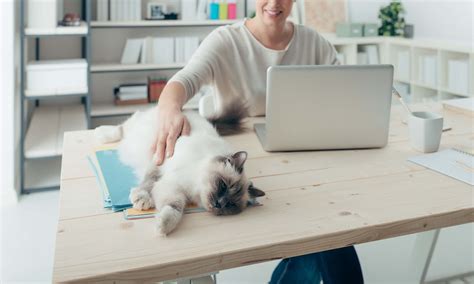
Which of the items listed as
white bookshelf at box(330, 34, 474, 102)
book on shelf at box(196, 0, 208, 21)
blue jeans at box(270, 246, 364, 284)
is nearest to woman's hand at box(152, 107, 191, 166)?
blue jeans at box(270, 246, 364, 284)

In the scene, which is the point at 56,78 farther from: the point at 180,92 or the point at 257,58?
the point at 180,92

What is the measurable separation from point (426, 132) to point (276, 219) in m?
0.61

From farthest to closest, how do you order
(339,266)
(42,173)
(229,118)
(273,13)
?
(42,173) → (273,13) → (229,118) → (339,266)

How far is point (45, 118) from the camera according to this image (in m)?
3.44

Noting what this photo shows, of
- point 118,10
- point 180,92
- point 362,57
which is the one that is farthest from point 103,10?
point 180,92

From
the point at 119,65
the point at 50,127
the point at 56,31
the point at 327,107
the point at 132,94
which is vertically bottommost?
the point at 50,127

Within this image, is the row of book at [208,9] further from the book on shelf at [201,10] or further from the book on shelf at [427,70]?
the book on shelf at [427,70]

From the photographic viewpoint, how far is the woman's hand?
1.14m

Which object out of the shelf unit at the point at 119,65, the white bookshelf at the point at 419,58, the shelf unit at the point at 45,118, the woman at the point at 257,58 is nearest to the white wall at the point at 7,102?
the shelf unit at the point at 45,118

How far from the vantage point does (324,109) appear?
1.27 m

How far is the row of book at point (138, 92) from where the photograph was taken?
358cm

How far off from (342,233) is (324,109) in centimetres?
47

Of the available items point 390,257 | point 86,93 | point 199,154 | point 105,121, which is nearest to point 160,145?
point 199,154

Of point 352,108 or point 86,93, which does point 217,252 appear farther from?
point 86,93
